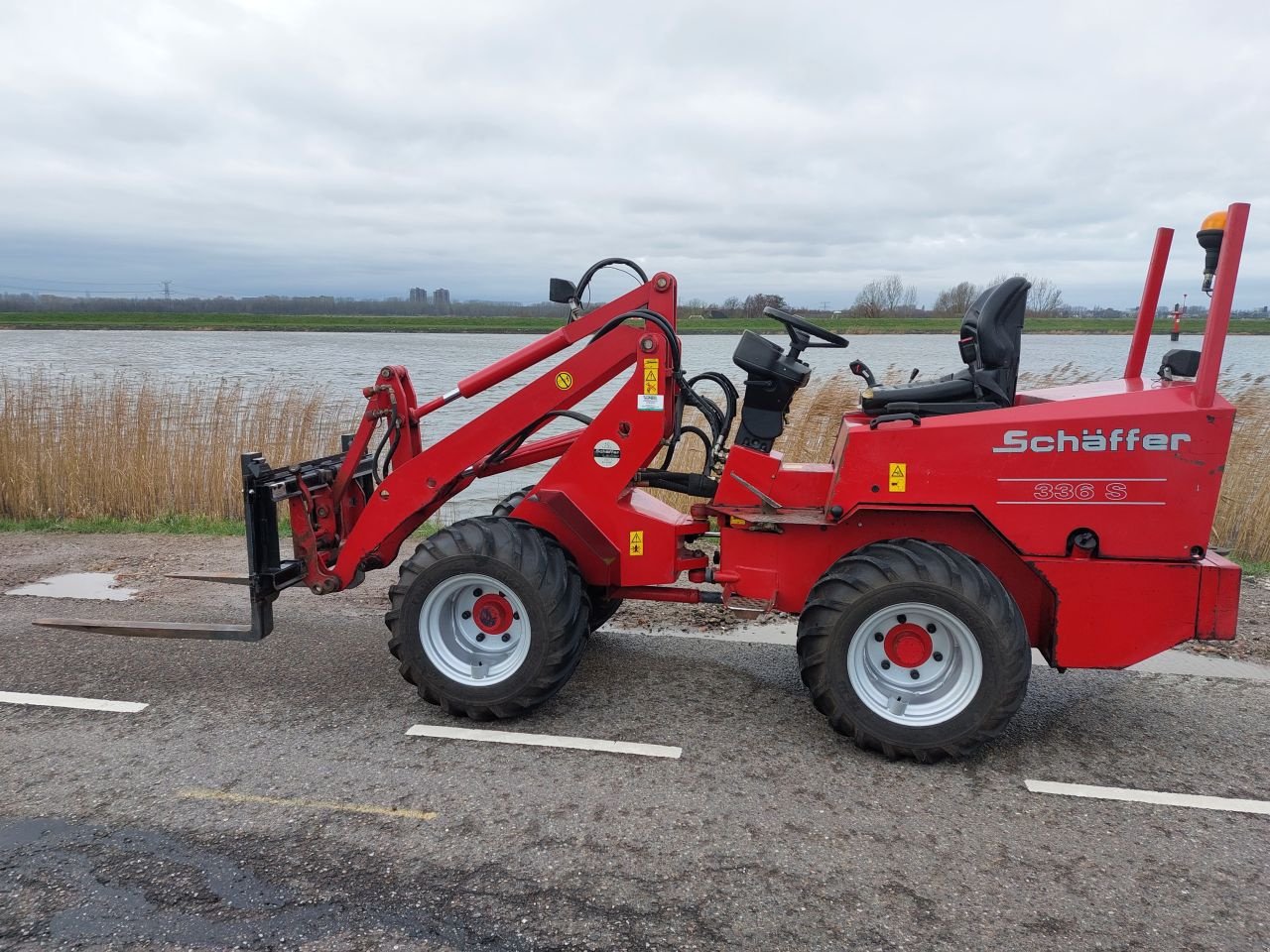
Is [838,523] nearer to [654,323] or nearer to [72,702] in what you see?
[654,323]

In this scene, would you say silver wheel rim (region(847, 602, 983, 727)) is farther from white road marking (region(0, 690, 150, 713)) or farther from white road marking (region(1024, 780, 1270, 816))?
white road marking (region(0, 690, 150, 713))

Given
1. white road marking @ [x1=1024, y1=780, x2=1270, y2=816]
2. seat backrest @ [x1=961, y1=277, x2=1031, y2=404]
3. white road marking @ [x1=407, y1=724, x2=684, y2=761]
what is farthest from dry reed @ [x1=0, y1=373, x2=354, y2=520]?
white road marking @ [x1=1024, y1=780, x2=1270, y2=816]

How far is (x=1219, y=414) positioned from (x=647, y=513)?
2598 millimetres

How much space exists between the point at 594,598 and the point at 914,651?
5.78 feet

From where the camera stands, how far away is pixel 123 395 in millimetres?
10398

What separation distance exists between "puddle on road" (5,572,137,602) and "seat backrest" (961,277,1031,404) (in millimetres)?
6024

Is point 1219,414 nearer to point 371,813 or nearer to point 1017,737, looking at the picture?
point 1017,737

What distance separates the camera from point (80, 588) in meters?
7.09

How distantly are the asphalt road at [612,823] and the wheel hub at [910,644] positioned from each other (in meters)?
0.48

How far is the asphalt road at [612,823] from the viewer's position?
9.95 ft

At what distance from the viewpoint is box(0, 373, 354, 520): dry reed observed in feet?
32.8

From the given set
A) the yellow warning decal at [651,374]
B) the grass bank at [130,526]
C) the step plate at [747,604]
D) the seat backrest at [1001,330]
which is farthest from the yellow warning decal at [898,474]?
the grass bank at [130,526]

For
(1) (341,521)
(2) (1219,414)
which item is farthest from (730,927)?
(1) (341,521)

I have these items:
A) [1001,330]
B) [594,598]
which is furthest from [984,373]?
[594,598]
